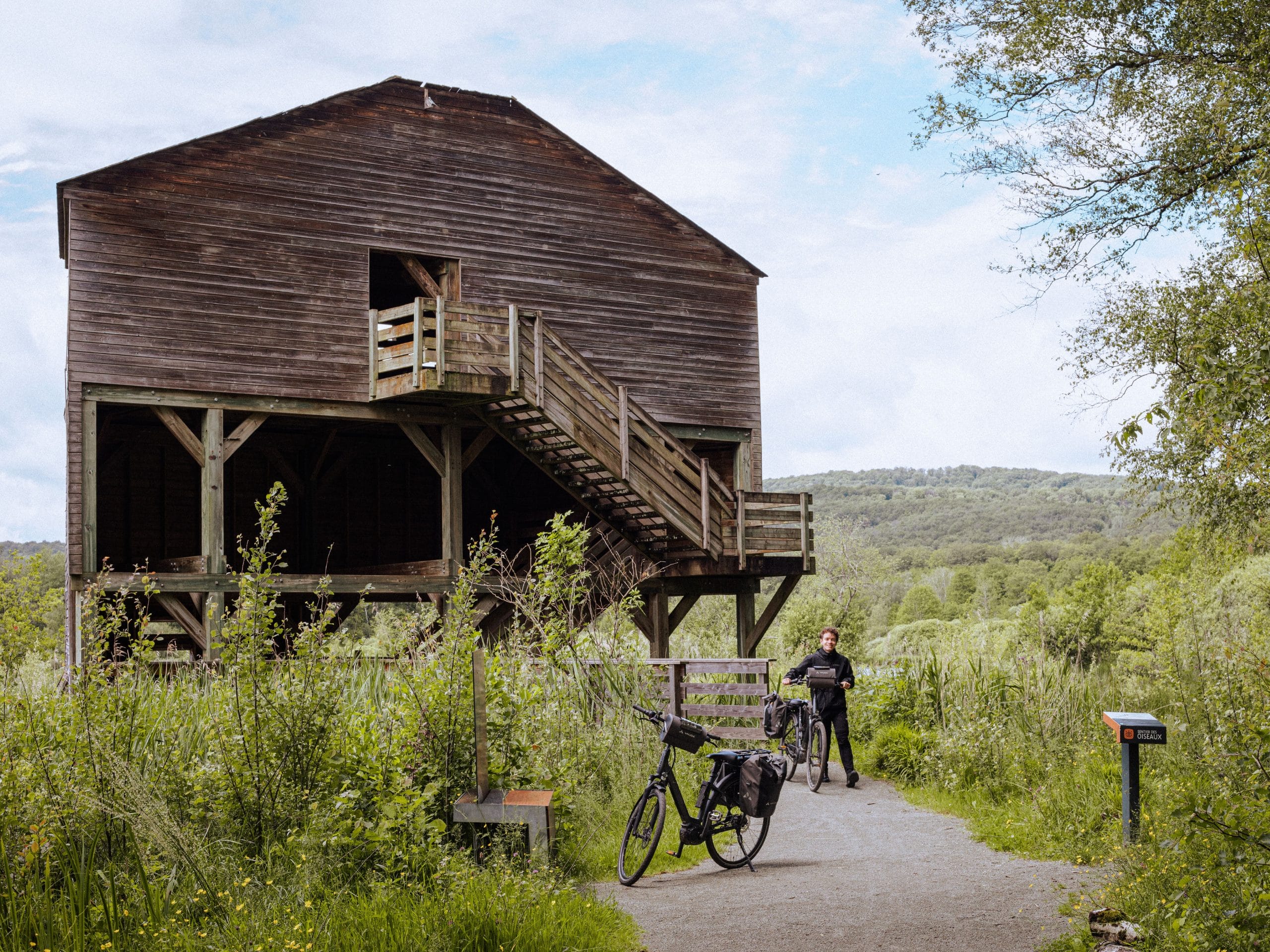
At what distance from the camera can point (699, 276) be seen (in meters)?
22.9

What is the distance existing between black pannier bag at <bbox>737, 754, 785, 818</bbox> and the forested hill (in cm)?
9072

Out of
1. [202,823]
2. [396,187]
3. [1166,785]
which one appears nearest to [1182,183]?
[1166,785]

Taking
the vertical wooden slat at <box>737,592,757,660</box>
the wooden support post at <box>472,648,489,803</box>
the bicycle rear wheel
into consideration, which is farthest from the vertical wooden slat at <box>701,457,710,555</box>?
the wooden support post at <box>472,648,489,803</box>

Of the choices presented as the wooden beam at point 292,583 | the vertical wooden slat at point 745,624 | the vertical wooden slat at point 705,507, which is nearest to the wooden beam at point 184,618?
the wooden beam at point 292,583

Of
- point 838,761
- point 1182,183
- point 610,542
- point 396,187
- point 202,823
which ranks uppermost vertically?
point 396,187

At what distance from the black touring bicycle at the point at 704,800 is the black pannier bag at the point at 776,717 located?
448cm

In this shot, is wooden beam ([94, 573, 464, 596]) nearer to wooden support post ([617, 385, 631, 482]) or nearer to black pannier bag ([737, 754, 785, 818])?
wooden support post ([617, 385, 631, 482])

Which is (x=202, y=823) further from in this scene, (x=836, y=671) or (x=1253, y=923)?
(x=836, y=671)

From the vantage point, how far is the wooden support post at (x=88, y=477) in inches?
675

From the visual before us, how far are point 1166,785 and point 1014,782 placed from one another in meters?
2.25

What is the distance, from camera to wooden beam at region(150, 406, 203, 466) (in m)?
18.0

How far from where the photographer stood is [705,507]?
771 inches

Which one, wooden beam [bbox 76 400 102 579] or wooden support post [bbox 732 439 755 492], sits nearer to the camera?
wooden beam [bbox 76 400 102 579]

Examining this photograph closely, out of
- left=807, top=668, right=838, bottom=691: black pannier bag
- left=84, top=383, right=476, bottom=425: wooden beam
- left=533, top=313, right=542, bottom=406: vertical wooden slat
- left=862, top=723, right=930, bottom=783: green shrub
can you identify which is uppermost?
left=533, top=313, right=542, bottom=406: vertical wooden slat
